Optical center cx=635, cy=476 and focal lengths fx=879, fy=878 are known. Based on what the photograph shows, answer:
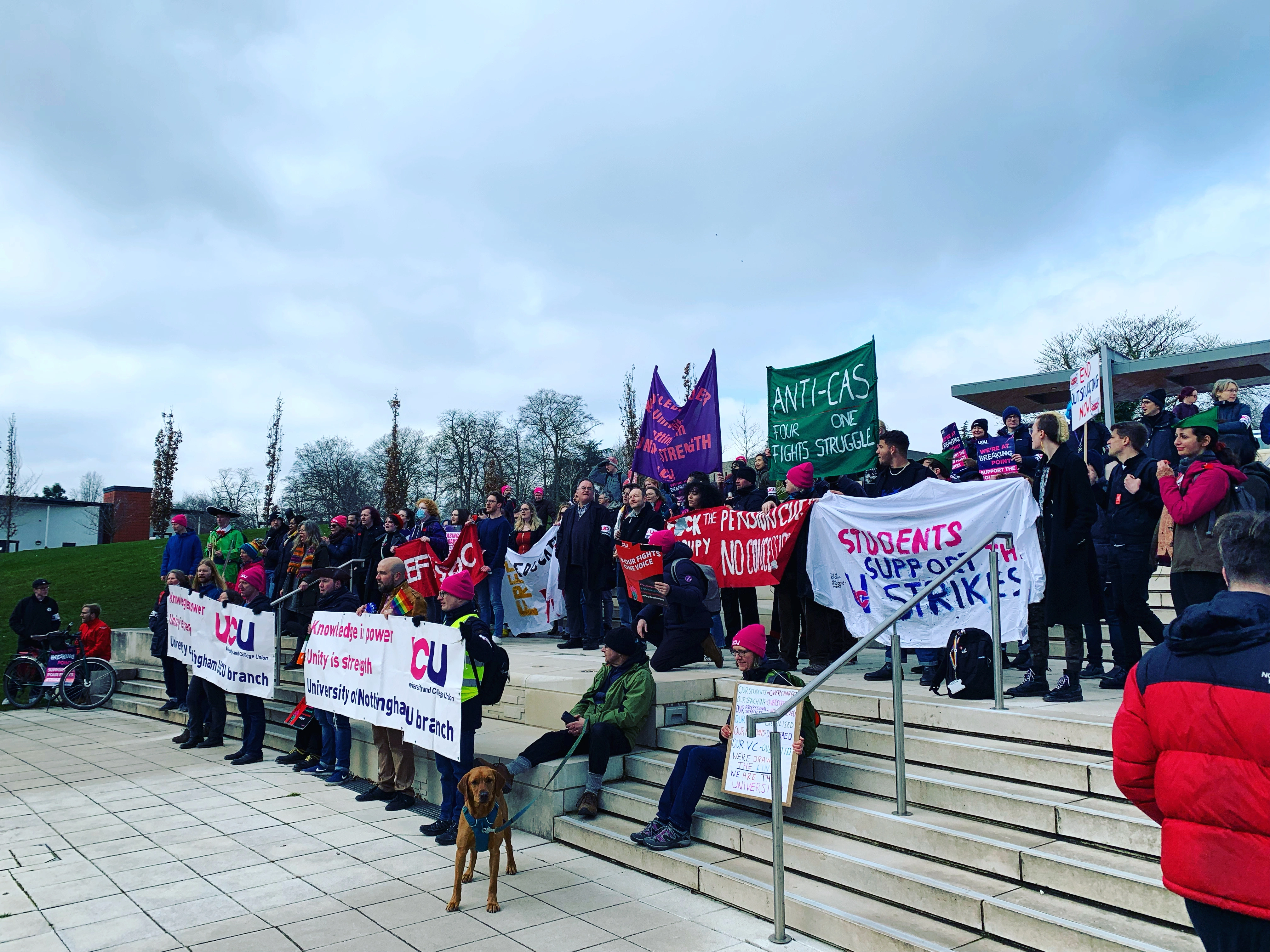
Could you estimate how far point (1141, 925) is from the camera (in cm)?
401

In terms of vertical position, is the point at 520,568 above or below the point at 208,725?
above

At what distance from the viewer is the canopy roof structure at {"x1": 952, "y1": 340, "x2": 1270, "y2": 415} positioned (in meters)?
19.0

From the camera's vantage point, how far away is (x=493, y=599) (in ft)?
43.1

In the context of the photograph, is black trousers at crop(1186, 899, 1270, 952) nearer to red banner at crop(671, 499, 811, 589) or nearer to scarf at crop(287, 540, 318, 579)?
red banner at crop(671, 499, 811, 589)

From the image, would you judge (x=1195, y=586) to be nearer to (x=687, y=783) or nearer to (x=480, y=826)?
(x=687, y=783)

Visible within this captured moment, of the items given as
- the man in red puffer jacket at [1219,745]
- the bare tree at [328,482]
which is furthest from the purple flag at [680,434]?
the bare tree at [328,482]

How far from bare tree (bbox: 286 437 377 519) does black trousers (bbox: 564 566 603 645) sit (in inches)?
1963

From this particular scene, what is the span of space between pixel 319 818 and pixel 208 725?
193 inches

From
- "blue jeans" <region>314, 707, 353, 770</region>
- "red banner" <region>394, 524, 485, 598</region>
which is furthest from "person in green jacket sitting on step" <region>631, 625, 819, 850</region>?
"red banner" <region>394, 524, 485, 598</region>

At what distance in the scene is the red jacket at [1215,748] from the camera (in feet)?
8.00

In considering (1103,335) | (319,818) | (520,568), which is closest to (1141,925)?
(319,818)

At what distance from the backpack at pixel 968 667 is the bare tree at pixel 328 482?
184 ft

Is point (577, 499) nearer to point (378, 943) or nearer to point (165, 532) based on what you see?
point (378, 943)

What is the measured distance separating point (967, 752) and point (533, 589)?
880 cm
